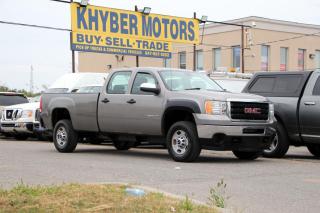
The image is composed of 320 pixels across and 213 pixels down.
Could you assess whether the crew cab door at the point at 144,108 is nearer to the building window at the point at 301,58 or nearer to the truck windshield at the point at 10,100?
the truck windshield at the point at 10,100

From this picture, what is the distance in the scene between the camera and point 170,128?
11.5 meters

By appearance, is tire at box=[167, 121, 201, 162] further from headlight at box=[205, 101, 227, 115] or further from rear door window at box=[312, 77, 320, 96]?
rear door window at box=[312, 77, 320, 96]

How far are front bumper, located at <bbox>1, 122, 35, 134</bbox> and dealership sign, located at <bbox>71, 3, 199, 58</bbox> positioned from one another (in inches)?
358

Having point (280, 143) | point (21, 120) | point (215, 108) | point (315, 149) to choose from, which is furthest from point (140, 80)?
point (21, 120)

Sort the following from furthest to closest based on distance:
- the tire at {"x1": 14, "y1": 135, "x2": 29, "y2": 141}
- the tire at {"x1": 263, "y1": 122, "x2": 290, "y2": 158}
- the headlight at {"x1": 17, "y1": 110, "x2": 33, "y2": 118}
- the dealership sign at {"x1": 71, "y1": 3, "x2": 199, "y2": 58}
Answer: the dealership sign at {"x1": 71, "y1": 3, "x2": 199, "y2": 58} → the tire at {"x1": 14, "y1": 135, "x2": 29, "y2": 141} → the headlight at {"x1": 17, "y1": 110, "x2": 33, "y2": 118} → the tire at {"x1": 263, "y1": 122, "x2": 290, "y2": 158}

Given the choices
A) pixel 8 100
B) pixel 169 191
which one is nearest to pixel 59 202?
Result: pixel 169 191

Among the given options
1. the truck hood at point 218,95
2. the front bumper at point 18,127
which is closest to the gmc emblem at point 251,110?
the truck hood at point 218,95

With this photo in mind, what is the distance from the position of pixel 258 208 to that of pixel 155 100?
5.31m

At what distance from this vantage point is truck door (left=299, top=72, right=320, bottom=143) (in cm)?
1215

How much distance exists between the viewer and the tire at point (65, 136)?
13539 mm

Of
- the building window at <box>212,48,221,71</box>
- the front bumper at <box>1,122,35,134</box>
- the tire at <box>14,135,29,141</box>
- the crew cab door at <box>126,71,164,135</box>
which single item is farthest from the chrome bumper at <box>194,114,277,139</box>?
the building window at <box>212,48,221,71</box>

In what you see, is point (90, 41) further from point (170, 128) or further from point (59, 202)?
point (59, 202)

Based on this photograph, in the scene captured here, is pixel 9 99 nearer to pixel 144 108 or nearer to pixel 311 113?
pixel 144 108

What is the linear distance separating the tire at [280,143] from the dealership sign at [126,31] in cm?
1689
